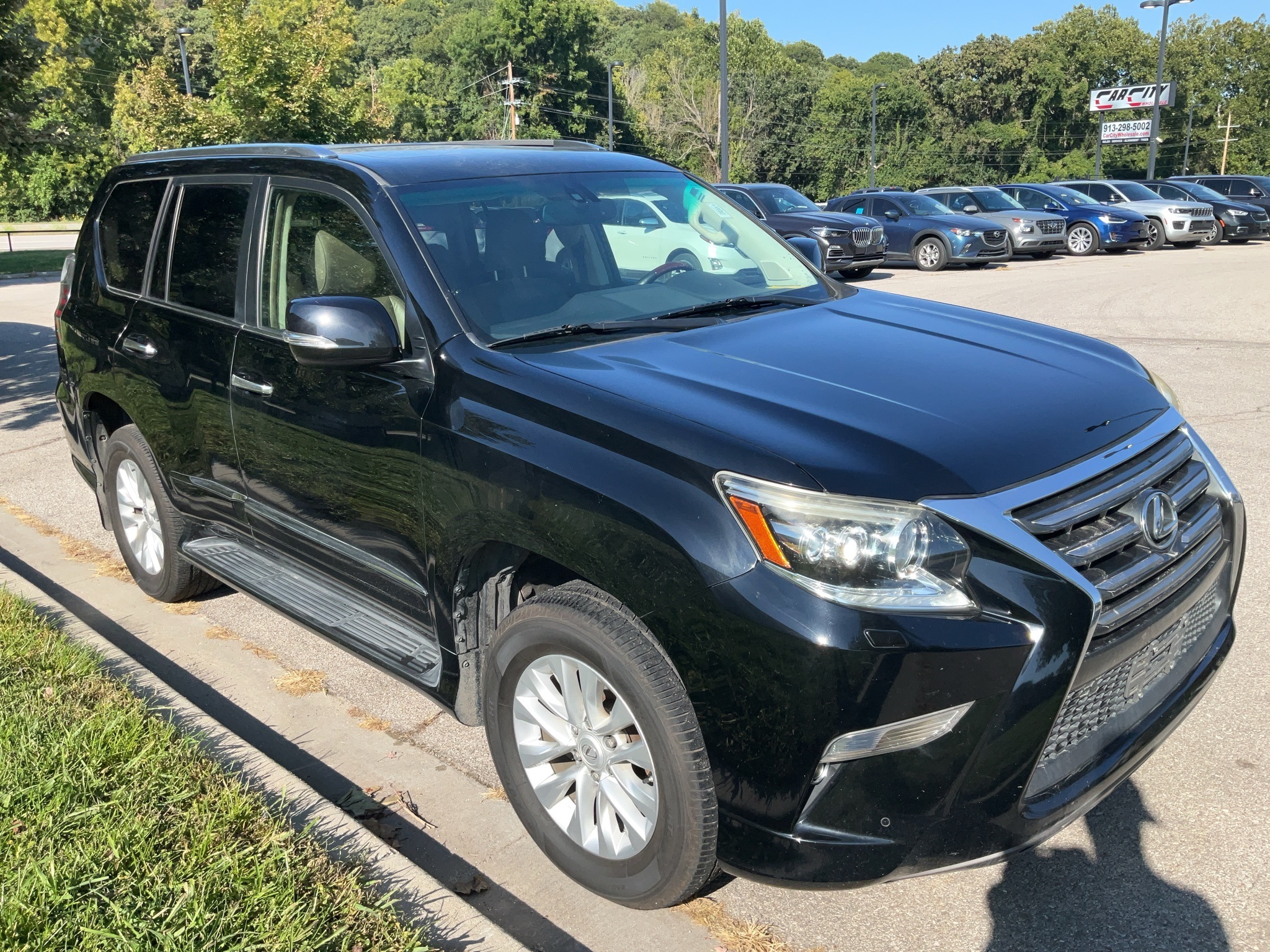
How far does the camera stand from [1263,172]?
270 ft

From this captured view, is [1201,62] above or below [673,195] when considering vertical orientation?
above

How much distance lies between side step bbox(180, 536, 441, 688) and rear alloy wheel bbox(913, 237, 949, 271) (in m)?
Result: 19.2

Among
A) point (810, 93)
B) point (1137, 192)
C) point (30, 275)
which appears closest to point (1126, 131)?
point (810, 93)

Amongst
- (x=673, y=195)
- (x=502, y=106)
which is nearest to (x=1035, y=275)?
(x=673, y=195)

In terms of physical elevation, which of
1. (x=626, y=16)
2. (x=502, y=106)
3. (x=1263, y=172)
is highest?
(x=626, y=16)

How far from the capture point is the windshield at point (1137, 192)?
2691 centimetres

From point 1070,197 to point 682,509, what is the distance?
25756mm

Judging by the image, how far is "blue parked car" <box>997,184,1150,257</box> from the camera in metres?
24.2

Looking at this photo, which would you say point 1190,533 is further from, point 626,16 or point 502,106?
point 626,16

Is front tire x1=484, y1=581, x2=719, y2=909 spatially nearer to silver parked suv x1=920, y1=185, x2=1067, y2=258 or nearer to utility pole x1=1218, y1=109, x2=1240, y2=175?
silver parked suv x1=920, y1=185, x2=1067, y2=258

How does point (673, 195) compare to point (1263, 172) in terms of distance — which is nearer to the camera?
point (673, 195)

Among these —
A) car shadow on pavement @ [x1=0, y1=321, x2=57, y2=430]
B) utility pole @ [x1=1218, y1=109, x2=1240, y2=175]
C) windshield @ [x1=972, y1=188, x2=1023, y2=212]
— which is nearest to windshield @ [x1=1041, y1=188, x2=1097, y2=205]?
windshield @ [x1=972, y1=188, x2=1023, y2=212]

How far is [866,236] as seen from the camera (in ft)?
64.6

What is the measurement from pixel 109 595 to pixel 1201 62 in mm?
96944
